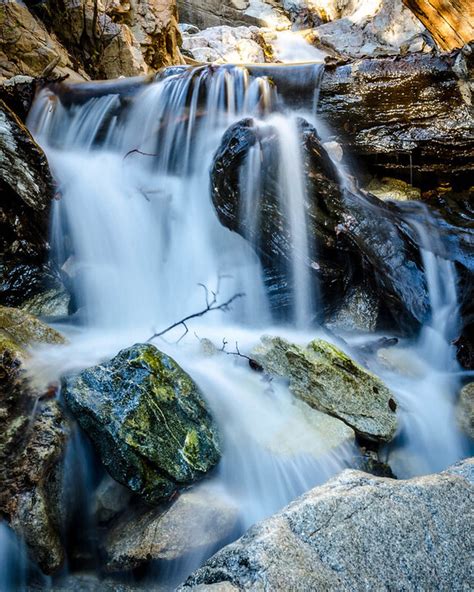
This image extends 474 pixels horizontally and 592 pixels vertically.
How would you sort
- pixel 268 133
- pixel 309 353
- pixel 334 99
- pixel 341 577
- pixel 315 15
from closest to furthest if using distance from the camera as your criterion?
pixel 341 577 < pixel 309 353 < pixel 268 133 < pixel 334 99 < pixel 315 15

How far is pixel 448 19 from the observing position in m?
8.71

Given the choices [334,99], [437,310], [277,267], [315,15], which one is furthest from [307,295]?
[315,15]

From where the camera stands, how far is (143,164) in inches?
277

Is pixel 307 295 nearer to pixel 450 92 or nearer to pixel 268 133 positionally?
pixel 268 133

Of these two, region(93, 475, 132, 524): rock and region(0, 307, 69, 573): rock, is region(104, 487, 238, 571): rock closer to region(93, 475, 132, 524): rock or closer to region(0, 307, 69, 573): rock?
region(93, 475, 132, 524): rock

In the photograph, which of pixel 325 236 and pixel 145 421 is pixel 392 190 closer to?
pixel 325 236

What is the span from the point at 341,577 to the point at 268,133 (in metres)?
5.29

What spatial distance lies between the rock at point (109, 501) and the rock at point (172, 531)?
85mm

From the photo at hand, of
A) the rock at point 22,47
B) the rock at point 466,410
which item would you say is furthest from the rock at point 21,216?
the rock at point 22,47

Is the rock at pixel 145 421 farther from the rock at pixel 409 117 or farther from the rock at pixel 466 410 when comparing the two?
the rock at pixel 409 117

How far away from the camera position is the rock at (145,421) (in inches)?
97.6

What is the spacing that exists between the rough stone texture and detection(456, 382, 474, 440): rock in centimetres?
772

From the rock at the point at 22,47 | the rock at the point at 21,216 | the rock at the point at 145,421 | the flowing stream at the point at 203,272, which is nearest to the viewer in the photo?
the rock at the point at 145,421

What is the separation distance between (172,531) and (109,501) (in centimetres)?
54
